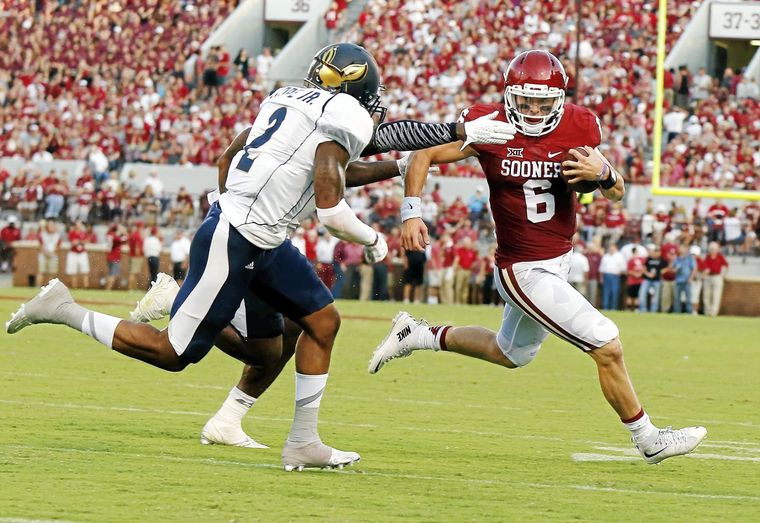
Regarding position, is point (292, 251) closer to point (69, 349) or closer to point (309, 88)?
point (309, 88)

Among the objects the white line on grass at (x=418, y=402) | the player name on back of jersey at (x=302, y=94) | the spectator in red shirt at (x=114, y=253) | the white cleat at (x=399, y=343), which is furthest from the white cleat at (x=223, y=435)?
the spectator in red shirt at (x=114, y=253)

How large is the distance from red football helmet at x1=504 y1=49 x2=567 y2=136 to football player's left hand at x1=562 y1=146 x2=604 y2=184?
12.3 inches

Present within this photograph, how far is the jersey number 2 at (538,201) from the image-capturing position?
21.5 feet

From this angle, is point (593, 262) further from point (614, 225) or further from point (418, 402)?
point (418, 402)

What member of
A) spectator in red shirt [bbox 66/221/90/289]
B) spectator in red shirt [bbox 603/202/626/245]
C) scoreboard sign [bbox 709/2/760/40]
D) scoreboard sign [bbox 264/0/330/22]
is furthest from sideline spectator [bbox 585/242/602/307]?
scoreboard sign [bbox 264/0/330/22]

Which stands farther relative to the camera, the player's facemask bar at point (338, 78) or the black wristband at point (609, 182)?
the black wristband at point (609, 182)

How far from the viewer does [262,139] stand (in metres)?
5.79

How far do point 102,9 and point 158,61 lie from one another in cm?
271

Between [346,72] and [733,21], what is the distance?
1196 cm

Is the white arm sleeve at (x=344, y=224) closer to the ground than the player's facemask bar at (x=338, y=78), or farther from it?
closer to the ground

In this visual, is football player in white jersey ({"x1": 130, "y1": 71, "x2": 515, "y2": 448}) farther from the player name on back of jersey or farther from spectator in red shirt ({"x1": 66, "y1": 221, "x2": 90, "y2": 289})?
spectator in red shirt ({"x1": 66, "y1": 221, "x2": 90, "y2": 289})

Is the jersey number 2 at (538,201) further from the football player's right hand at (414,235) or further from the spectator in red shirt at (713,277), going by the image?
the spectator in red shirt at (713,277)

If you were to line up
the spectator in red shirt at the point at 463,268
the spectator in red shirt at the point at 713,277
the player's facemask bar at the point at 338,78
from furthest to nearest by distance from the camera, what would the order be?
1. the spectator in red shirt at the point at 463,268
2. the spectator in red shirt at the point at 713,277
3. the player's facemask bar at the point at 338,78

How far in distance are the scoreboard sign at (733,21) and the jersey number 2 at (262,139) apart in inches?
465
